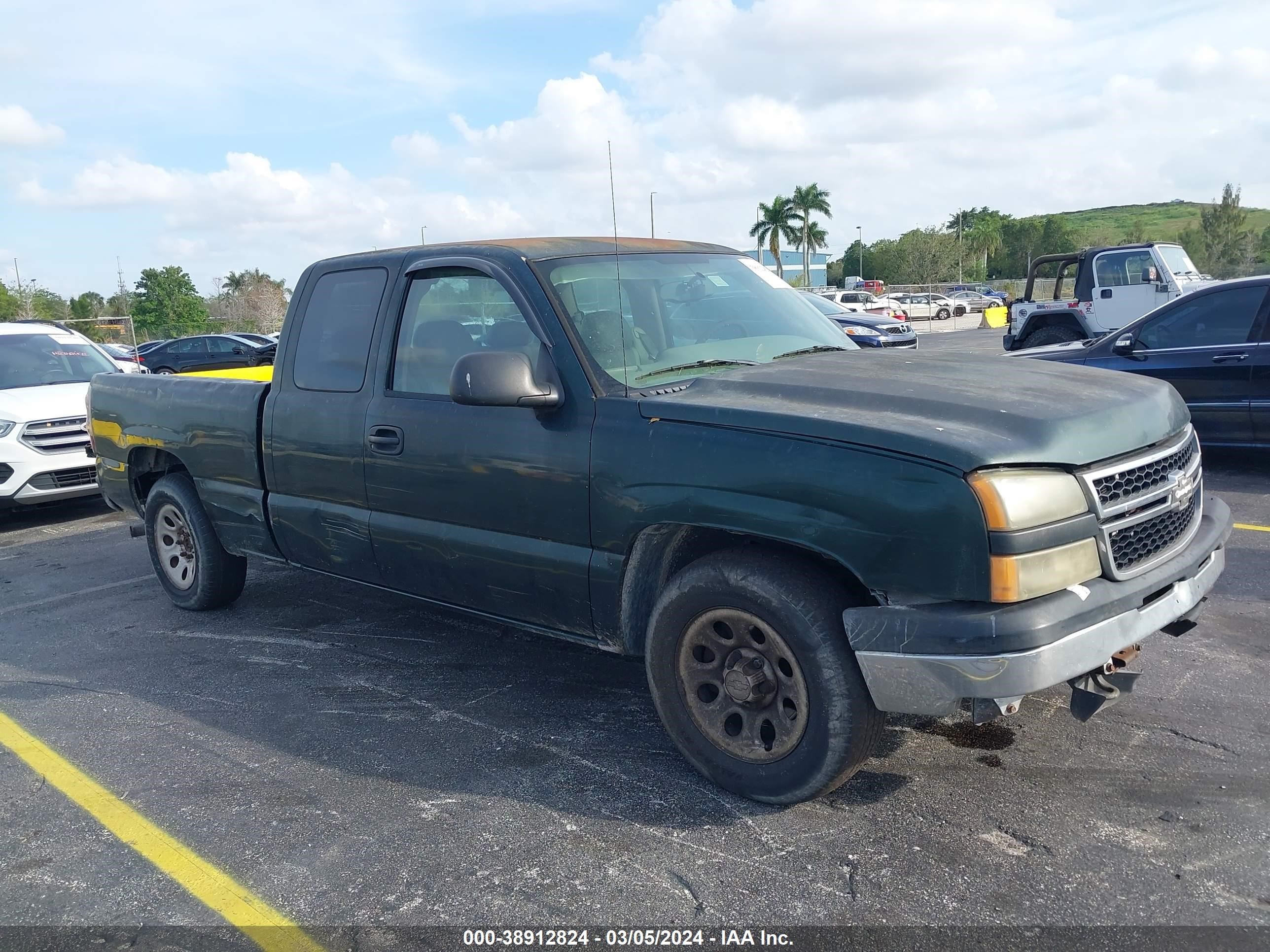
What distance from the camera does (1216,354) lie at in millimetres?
8141

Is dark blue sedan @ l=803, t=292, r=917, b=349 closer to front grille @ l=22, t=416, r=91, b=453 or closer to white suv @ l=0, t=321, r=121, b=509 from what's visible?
white suv @ l=0, t=321, r=121, b=509

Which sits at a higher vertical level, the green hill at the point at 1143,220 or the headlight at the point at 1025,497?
the green hill at the point at 1143,220

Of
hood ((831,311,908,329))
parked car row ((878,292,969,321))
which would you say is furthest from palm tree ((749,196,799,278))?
hood ((831,311,908,329))

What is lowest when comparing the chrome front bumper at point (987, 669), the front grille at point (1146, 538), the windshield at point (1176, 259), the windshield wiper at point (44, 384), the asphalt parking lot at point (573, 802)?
the asphalt parking lot at point (573, 802)

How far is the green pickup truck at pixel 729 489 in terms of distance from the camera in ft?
9.29

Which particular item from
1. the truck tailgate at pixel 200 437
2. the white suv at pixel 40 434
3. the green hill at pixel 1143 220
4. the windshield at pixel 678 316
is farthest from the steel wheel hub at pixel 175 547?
the green hill at pixel 1143 220

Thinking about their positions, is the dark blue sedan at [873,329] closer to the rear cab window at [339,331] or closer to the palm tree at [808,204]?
the rear cab window at [339,331]

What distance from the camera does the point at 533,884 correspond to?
9.73 feet

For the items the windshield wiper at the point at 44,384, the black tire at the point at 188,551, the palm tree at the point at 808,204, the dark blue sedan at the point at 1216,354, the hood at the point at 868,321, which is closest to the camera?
the black tire at the point at 188,551

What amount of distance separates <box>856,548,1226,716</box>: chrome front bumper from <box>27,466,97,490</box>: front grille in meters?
7.96

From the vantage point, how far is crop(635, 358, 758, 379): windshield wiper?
3.77 m

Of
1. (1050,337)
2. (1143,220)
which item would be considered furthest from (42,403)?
(1143,220)

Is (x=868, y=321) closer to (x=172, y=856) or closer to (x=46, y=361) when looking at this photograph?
(x=46, y=361)

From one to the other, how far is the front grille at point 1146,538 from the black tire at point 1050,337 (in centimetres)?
1312
